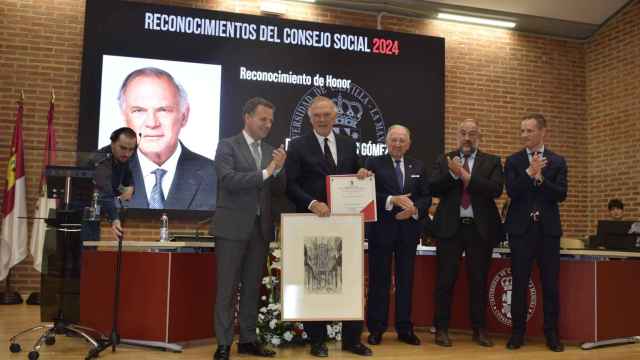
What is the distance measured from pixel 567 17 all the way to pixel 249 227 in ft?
22.9

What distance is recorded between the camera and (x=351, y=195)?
4281 mm

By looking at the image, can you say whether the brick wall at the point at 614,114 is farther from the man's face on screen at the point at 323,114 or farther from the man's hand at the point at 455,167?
the man's face on screen at the point at 323,114

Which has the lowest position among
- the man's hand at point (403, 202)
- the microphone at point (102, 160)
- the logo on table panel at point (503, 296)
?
the logo on table panel at point (503, 296)

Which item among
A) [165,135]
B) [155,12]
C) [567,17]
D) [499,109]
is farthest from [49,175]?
[567,17]

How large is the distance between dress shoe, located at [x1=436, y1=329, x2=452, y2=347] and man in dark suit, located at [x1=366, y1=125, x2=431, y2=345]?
0.52ft

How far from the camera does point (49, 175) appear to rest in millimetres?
4574

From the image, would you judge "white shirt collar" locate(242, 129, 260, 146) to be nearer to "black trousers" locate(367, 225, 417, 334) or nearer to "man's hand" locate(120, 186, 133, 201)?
"man's hand" locate(120, 186, 133, 201)

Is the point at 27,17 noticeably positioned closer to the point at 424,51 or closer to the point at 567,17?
the point at 424,51

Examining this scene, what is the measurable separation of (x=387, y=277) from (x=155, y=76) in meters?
4.19

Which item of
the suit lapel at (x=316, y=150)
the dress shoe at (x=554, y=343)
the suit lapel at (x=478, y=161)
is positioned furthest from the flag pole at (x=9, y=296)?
the dress shoe at (x=554, y=343)

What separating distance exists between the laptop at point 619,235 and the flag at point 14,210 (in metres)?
6.08

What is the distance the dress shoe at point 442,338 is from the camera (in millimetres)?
4957

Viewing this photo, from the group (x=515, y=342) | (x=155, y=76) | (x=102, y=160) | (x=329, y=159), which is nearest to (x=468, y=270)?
(x=515, y=342)

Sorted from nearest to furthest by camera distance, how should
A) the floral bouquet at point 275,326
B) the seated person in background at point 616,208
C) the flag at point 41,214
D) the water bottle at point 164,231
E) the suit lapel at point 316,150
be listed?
the suit lapel at point 316,150 < the floral bouquet at point 275,326 < the water bottle at point 164,231 < the flag at point 41,214 < the seated person in background at point 616,208
